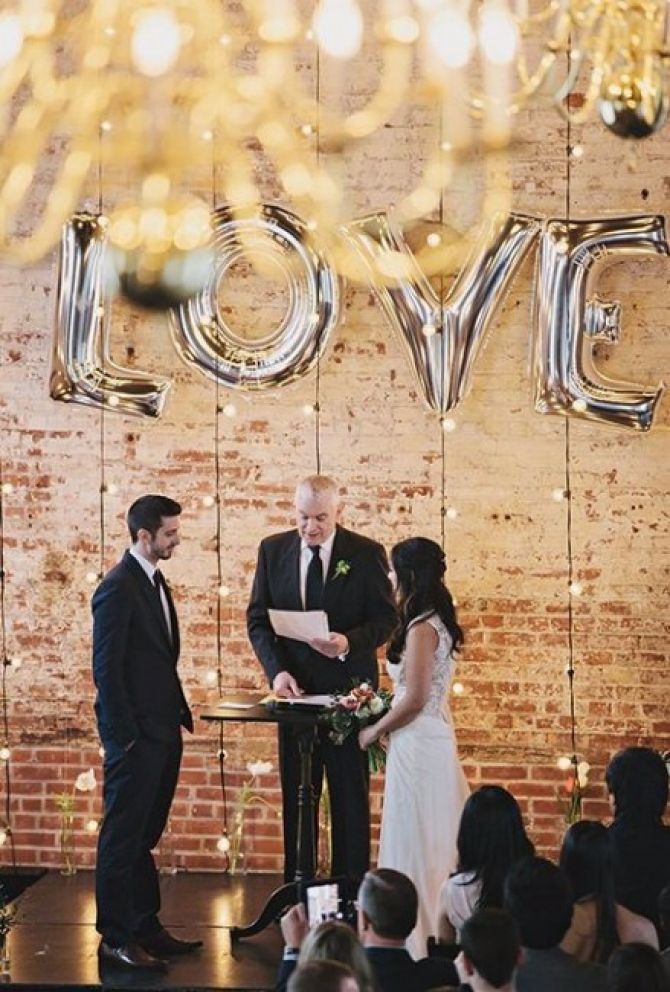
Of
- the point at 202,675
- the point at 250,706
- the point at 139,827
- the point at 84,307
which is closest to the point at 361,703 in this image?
the point at 250,706

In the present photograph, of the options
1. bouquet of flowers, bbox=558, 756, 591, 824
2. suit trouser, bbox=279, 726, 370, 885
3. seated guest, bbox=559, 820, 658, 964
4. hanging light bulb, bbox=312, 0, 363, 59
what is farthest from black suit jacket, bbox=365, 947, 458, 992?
hanging light bulb, bbox=312, 0, 363, 59

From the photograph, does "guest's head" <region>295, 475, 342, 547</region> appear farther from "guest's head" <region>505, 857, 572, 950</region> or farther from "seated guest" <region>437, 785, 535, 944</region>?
"guest's head" <region>505, 857, 572, 950</region>

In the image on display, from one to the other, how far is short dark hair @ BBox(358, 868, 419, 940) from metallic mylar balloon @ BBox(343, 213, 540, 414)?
3.97 m

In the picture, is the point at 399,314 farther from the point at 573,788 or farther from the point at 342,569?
the point at 573,788

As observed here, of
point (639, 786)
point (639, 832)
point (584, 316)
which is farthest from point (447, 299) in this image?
point (639, 832)

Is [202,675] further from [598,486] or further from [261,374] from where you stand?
[598,486]

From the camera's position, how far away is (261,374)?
332 inches

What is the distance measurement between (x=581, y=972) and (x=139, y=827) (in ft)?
9.12

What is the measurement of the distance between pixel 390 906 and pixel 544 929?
389 millimetres

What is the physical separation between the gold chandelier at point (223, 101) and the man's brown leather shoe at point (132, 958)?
10.7ft

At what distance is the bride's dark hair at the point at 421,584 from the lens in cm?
689

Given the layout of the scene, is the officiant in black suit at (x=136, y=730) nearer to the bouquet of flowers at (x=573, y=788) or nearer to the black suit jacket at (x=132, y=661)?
the black suit jacket at (x=132, y=661)

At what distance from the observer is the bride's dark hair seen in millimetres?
6891

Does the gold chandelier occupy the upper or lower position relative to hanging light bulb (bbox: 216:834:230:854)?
upper
